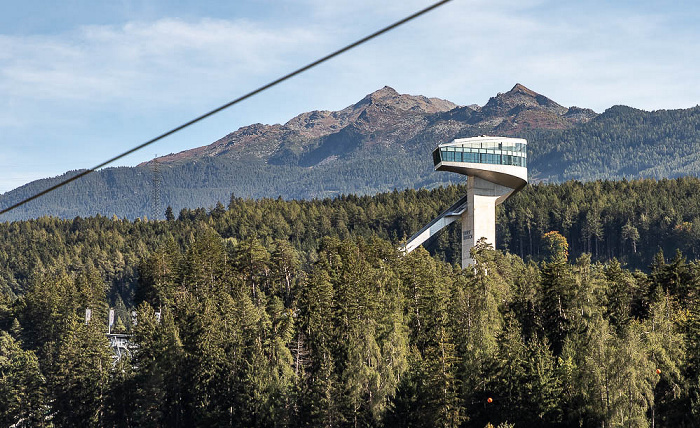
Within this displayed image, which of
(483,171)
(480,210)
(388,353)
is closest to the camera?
(388,353)

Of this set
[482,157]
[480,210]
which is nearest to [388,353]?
[480,210]

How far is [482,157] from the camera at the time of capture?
443ft

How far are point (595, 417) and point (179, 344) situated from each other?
41.5m

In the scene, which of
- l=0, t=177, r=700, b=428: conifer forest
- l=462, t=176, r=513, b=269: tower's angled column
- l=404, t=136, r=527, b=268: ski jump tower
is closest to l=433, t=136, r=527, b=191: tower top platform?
l=404, t=136, r=527, b=268: ski jump tower

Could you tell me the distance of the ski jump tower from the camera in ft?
443

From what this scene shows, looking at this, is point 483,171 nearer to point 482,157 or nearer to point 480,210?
point 482,157

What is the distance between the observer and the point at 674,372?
2763 inches

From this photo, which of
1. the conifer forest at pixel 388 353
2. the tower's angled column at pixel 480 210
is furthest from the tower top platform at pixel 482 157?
the conifer forest at pixel 388 353

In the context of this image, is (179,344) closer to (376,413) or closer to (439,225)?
(376,413)

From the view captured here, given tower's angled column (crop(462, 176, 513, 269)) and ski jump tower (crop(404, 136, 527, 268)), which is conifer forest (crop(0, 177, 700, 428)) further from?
ski jump tower (crop(404, 136, 527, 268))

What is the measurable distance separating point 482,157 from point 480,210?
7249 mm

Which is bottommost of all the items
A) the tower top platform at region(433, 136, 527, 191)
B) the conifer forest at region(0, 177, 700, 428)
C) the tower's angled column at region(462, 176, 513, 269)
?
the conifer forest at region(0, 177, 700, 428)

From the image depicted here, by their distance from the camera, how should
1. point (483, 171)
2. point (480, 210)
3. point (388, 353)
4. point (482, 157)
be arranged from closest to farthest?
point (388, 353) < point (482, 157) < point (483, 171) < point (480, 210)

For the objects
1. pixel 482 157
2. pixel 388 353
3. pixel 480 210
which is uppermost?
pixel 482 157
